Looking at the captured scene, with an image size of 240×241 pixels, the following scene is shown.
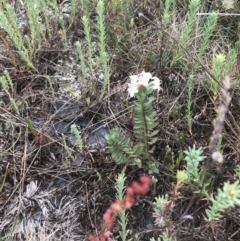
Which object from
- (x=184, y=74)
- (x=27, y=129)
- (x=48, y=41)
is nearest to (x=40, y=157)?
(x=27, y=129)

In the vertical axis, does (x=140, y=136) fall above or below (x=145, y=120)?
below

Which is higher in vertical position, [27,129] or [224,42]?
[224,42]

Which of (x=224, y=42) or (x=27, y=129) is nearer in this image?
(x=27, y=129)

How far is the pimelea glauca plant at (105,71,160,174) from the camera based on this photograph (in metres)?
1.76

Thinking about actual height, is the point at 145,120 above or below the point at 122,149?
above

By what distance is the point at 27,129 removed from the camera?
6.98 feet

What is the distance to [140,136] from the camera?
75.2 inches

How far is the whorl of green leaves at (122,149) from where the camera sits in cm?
180

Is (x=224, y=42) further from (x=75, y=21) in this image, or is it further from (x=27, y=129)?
(x=27, y=129)

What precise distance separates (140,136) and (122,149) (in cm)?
11

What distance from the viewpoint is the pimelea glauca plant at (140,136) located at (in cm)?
176

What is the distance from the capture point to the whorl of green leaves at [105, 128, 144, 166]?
1.80 meters

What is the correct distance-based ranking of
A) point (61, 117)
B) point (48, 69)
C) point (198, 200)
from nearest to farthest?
1. point (198, 200)
2. point (61, 117)
3. point (48, 69)

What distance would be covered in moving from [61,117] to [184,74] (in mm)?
686
